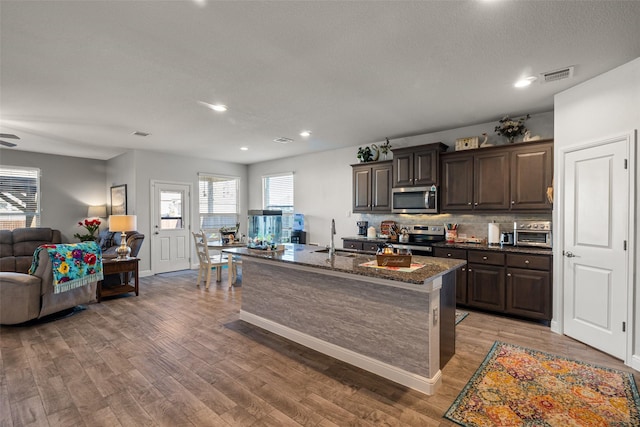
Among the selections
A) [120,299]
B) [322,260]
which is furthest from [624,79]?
[120,299]

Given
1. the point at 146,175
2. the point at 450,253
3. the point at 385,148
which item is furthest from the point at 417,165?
the point at 146,175

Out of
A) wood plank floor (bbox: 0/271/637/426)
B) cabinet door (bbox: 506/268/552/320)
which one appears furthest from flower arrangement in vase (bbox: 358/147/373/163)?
wood plank floor (bbox: 0/271/637/426)

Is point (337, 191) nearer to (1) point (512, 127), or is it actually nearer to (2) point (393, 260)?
(1) point (512, 127)

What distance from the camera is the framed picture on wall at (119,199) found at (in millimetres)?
6520

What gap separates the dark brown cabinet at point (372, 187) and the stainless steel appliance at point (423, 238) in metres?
0.58

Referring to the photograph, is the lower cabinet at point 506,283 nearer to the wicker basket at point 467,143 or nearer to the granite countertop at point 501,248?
the granite countertop at point 501,248

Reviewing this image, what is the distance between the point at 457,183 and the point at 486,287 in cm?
151

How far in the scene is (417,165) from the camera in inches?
188

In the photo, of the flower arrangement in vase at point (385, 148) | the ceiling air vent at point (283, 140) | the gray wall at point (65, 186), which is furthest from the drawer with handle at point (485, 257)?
the gray wall at point (65, 186)

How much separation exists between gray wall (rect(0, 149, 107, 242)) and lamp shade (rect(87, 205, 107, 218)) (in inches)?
8.9

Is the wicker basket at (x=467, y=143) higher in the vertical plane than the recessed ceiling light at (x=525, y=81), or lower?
lower

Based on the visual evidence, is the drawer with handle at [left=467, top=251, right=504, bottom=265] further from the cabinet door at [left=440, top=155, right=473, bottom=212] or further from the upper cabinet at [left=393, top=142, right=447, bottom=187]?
the upper cabinet at [left=393, top=142, right=447, bottom=187]

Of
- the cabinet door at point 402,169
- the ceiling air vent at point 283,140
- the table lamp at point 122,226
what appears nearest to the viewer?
the cabinet door at point 402,169

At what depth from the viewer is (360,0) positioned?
74.3 inches
